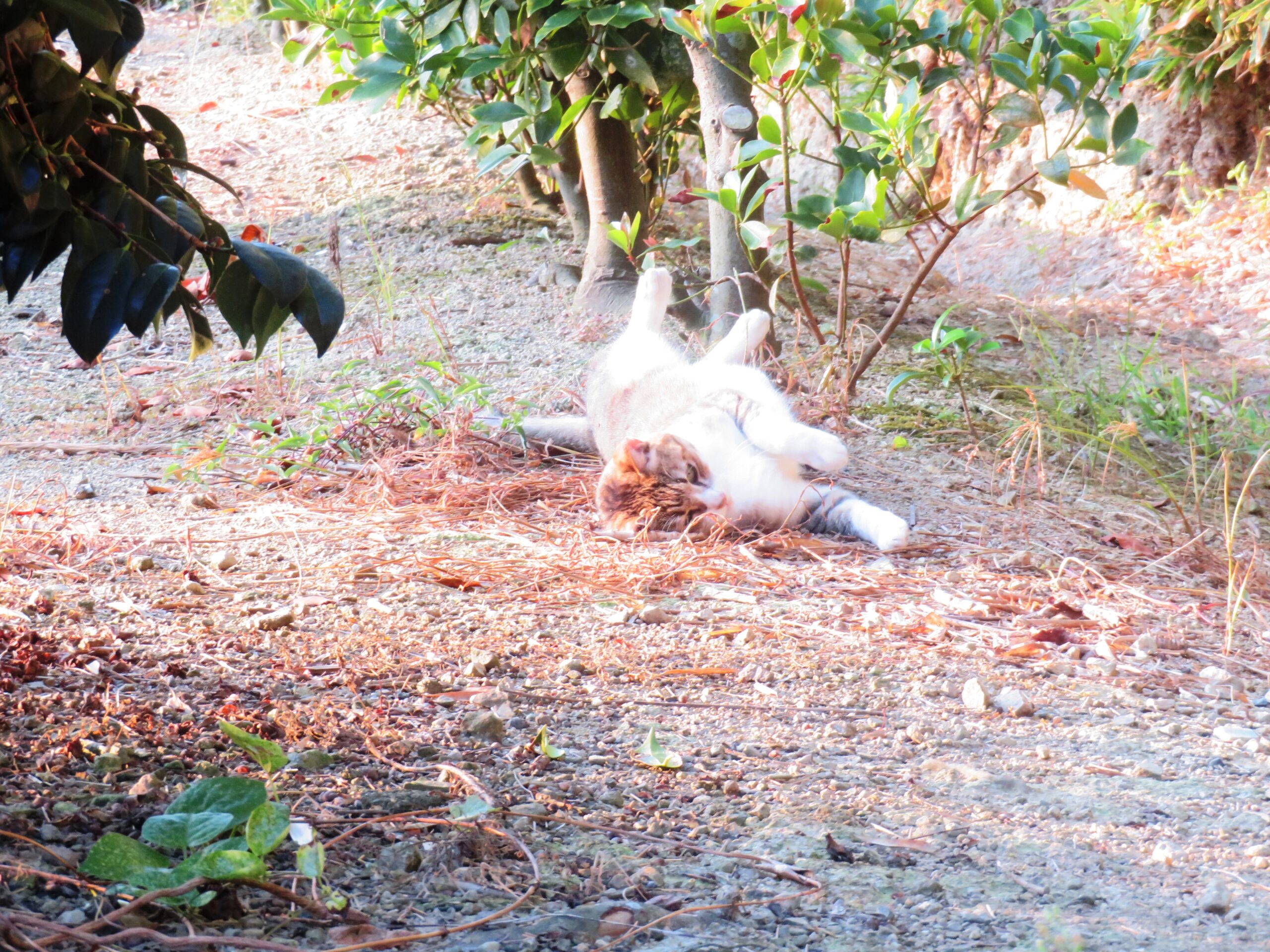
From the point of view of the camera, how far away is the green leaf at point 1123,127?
10.4ft

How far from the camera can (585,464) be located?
402 cm

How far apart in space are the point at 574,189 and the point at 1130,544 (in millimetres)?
3451

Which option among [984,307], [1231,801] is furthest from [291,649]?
[984,307]

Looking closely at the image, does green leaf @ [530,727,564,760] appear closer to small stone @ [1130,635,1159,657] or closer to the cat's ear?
small stone @ [1130,635,1159,657]

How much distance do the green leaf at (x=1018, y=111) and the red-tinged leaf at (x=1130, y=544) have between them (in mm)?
1301

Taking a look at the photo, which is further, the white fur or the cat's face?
the white fur

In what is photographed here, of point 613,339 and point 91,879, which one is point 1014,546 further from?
point 91,879

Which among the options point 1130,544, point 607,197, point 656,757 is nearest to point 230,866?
point 656,757

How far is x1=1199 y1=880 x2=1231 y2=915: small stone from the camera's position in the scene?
1.41 metres

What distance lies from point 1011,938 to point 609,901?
0.51 metres

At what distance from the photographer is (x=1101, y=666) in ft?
7.63

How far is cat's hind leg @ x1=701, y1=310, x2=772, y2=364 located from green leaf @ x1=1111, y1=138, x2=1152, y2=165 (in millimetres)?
1287

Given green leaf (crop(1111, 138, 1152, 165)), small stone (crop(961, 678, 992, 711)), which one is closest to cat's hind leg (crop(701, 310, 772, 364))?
green leaf (crop(1111, 138, 1152, 165))

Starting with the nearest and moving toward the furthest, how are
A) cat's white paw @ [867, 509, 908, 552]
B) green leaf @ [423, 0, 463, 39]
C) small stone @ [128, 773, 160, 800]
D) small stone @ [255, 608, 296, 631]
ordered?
small stone @ [128, 773, 160, 800] < small stone @ [255, 608, 296, 631] < cat's white paw @ [867, 509, 908, 552] < green leaf @ [423, 0, 463, 39]
